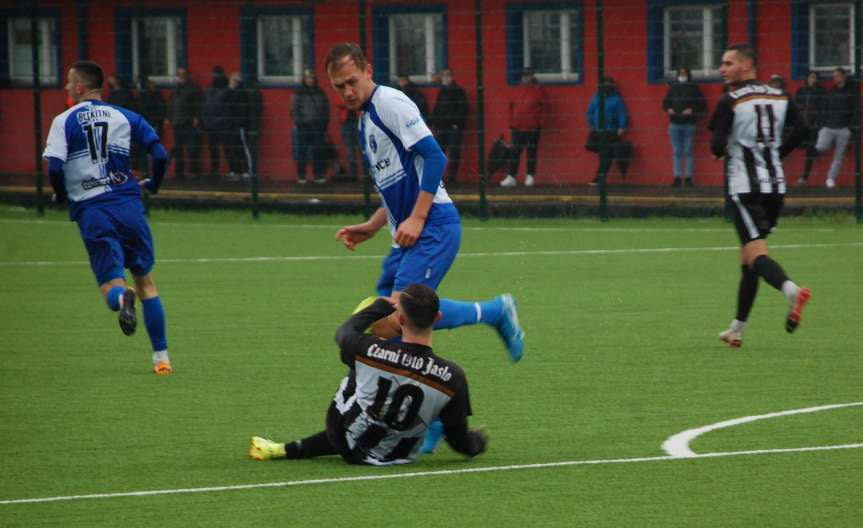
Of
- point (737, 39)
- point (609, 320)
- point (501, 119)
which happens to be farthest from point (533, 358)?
point (501, 119)

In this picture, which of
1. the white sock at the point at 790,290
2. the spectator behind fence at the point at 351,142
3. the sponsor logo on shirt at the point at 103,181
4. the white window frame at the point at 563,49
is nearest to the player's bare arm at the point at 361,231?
the sponsor logo on shirt at the point at 103,181

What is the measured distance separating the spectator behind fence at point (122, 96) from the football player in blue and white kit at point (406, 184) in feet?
60.4

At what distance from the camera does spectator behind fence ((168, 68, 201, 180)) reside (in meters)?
27.8

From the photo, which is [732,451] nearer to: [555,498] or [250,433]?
[555,498]

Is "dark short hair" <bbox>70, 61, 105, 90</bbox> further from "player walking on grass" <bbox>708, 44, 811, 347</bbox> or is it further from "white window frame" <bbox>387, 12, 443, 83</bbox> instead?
"white window frame" <bbox>387, 12, 443, 83</bbox>

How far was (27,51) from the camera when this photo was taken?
1252 inches

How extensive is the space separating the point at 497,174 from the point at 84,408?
53.7 feet

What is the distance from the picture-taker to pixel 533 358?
37.2ft

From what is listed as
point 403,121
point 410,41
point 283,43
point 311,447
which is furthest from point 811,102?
point 311,447

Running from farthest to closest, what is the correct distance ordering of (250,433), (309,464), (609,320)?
(609,320) → (250,433) → (309,464)

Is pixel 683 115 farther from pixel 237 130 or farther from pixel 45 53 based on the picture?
pixel 45 53

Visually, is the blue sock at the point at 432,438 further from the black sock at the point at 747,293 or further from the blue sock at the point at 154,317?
the black sock at the point at 747,293

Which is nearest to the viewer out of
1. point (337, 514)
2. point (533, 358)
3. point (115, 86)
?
point (337, 514)

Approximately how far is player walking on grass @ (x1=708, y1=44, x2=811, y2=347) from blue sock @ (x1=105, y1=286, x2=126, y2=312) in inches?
156
